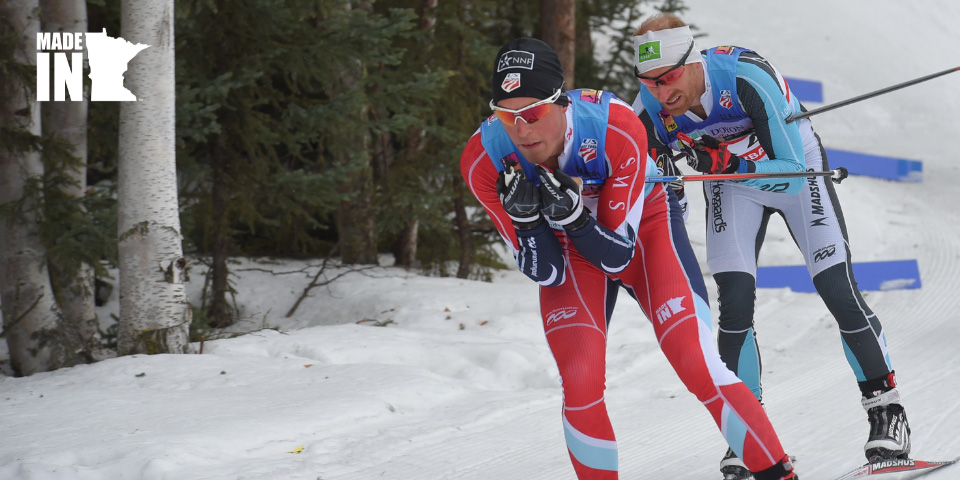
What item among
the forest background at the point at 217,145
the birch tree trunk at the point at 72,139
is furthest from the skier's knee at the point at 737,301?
the birch tree trunk at the point at 72,139

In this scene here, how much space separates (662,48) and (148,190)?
3828 millimetres

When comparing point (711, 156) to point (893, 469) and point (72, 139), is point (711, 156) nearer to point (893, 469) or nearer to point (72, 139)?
point (893, 469)

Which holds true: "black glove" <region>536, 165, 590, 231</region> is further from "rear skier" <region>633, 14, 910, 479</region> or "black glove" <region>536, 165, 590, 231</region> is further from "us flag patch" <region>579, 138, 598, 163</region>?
"rear skier" <region>633, 14, 910, 479</region>

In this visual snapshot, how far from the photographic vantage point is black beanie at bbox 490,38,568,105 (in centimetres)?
291

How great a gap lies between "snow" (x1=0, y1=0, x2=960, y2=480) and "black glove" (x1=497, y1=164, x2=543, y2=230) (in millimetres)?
1737

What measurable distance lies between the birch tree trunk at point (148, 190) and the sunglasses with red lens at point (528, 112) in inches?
145

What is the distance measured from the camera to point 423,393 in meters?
5.41

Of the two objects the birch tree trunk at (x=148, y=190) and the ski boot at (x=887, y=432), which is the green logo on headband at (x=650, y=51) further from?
the birch tree trunk at (x=148, y=190)

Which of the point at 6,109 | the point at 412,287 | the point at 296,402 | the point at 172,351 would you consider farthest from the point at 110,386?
the point at 412,287

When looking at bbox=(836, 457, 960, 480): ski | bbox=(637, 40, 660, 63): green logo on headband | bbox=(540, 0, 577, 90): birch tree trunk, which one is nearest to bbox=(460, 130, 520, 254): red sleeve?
bbox=(637, 40, 660, 63): green logo on headband

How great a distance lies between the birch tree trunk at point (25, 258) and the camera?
616 centimetres

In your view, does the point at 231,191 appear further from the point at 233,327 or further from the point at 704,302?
the point at 704,302

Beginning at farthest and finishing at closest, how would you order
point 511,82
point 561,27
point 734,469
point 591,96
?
point 561,27 → point 734,469 → point 591,96 → point 511,82

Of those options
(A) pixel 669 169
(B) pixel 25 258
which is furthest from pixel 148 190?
(A) pixel 669 169
